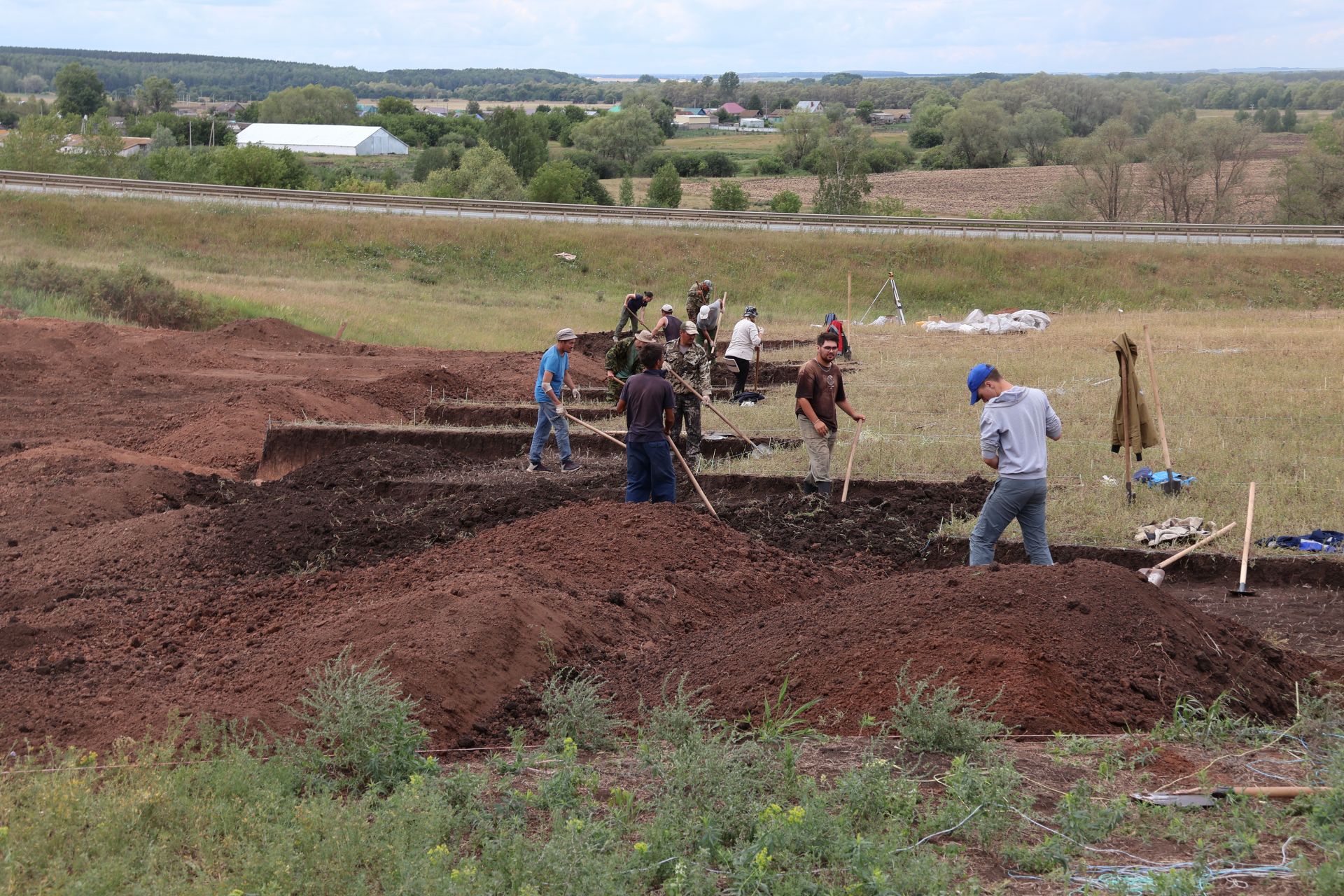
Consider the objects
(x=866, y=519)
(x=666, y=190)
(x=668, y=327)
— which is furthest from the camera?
(x=666, y=190)

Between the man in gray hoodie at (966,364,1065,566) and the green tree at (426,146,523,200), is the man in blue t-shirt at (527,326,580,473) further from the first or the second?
the green tree at (426,146,523,200)

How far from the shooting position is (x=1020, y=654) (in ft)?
20.5

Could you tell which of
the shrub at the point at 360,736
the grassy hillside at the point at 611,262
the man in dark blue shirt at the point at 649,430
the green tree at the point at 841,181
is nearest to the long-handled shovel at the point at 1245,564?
the man in dark blue shirt at the point at 649,430

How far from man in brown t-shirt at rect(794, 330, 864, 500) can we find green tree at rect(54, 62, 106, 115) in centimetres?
12792

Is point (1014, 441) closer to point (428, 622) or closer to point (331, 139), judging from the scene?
point (428, 622)

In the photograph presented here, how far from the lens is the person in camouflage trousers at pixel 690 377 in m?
12.8

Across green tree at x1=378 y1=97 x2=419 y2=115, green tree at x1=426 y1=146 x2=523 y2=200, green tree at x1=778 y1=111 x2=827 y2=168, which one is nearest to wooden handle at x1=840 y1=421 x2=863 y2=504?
green tree at x1=426 y1=146 x2=523 y2=200

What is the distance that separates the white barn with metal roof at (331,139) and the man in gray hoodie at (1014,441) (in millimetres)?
100515

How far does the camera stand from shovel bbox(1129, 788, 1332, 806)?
4973mm

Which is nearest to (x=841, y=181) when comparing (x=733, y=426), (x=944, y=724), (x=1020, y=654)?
(x=733, y=426)

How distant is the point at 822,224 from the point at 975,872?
3651cm

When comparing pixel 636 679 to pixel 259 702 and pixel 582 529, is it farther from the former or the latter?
pixel 582 529

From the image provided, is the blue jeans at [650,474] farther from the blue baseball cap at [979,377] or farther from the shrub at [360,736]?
the shrub at [360,736]

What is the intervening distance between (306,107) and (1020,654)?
137906 mm
